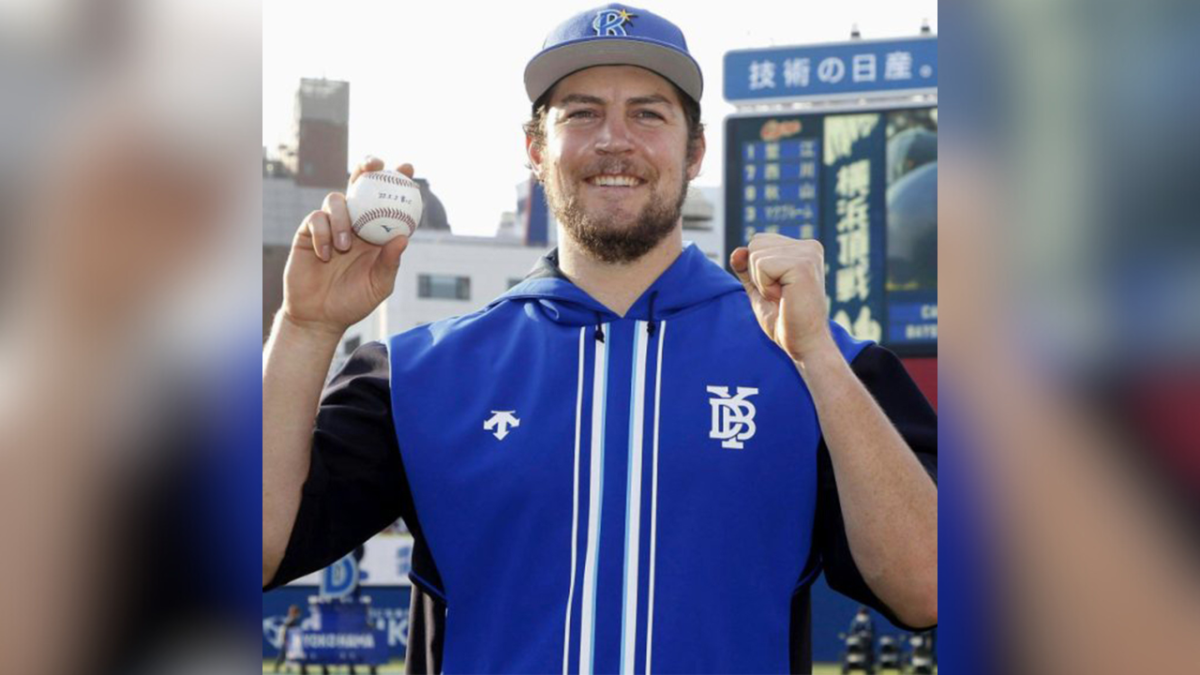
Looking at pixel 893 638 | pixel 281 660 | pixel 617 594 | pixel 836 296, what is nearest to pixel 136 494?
pixel 617 594

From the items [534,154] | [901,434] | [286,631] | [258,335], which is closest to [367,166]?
[534,154]

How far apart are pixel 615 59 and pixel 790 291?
0.72 m

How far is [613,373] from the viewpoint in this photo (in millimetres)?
2281

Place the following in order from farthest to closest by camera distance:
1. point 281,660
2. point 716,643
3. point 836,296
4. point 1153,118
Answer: point 281,660, point 836,296, point 716,643, point 1153,118

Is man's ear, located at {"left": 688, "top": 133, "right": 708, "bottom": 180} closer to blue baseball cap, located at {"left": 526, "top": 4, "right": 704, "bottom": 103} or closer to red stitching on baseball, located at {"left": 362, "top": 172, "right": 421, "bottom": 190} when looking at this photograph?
blue baseball cap, located at {"left": 526, "top": 4, "right": 704, "bottom": 103}

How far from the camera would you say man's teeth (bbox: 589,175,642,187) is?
Result: 7.68 feet

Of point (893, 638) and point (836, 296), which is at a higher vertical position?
point (836, 296)

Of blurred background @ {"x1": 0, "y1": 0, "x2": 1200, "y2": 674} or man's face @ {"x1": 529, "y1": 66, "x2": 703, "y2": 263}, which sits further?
man's face @ {"x1": 529, "y1": 66, "x2": 703, "y2": 263}

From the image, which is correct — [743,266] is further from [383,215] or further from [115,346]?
[115,346]

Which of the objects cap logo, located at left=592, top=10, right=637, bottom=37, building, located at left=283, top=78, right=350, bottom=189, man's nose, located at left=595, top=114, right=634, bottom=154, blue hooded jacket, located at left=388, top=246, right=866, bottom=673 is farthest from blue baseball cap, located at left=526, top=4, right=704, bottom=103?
building, located at left=283, top=78, right=350, bottom=189

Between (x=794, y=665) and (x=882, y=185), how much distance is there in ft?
30.4

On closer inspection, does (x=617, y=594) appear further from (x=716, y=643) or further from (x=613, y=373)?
(x=613, y=373)

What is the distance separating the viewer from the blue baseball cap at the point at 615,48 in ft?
7.92

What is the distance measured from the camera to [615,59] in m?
2.42
